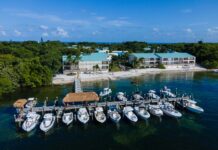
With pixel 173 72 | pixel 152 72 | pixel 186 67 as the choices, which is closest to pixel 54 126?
pixel 152 72

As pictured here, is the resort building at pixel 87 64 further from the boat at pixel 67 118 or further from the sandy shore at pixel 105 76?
the boat at pixel 67 118

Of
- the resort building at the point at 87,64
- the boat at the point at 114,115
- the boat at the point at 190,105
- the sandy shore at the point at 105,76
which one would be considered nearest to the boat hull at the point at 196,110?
the boat at the point at 190,105

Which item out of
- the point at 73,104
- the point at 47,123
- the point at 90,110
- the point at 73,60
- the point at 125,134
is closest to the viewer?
the point at 125,134

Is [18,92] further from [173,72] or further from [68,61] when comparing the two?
[173,72]

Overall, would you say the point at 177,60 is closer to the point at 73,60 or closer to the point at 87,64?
the point at 87,64

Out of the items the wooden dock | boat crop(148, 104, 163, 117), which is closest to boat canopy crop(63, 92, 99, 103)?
the wooden dock

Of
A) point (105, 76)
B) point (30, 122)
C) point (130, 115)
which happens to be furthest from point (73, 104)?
point (105, 76)
